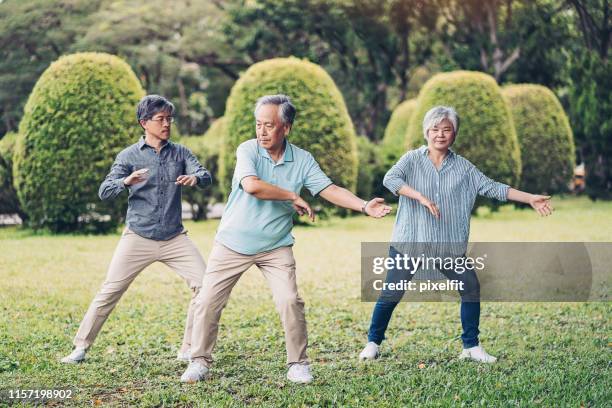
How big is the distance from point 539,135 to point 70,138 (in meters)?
10.4

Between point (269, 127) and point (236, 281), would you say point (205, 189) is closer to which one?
point (236, 281)

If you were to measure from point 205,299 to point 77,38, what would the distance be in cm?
1396

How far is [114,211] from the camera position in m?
12.5

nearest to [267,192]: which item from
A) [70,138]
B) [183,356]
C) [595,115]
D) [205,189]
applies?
[183,356]

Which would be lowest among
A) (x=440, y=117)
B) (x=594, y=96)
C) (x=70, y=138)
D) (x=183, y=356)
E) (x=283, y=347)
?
(x=283, y=347)

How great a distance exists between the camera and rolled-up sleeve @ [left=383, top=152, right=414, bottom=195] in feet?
16.3

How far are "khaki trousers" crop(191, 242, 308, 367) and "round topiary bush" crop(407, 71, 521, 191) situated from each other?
1161 cm

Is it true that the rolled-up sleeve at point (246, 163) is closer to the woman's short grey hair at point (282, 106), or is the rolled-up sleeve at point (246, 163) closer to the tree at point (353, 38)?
the woman's short grey hair at point (282, 106)

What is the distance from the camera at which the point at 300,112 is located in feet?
46.1

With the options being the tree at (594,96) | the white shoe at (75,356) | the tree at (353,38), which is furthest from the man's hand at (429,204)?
the tree at (353,38)

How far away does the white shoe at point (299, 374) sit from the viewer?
184 inches

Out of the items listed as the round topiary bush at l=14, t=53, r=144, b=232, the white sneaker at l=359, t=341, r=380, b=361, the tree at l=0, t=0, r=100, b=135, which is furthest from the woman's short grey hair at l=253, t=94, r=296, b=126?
the tree at l=0, t=0, r=100, b=135

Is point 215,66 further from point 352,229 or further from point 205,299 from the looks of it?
point 205,299

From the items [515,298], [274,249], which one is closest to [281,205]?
[274,249]
